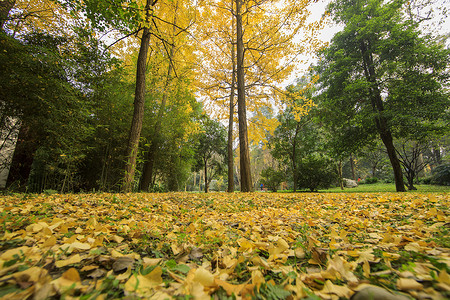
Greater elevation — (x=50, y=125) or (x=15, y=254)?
(x=50, y=125)

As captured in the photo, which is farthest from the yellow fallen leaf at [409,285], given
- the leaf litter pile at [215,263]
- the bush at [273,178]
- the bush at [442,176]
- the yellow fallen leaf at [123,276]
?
the bush at [442,176]

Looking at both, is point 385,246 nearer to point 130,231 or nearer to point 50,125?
point 130,231

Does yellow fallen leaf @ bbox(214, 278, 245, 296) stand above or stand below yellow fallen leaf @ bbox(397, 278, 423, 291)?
below

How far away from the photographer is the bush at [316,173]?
1030 cm

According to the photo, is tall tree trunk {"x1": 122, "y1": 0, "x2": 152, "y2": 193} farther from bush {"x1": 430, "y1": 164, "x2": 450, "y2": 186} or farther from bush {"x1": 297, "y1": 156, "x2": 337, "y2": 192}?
bush {"x1": 430, "y1": 164, "x2": 450, "y2": 186}

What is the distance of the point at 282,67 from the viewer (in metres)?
6.27

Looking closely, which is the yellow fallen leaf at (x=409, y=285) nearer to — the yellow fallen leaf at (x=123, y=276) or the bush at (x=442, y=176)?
the yellow fallen leaf at (x=123, y=276)

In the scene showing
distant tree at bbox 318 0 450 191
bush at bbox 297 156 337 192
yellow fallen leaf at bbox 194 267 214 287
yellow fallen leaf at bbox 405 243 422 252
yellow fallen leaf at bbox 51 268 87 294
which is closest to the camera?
yellow fallen leaf at bbox 51 268 87 294

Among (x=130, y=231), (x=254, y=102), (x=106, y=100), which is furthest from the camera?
(x=254, y=102)

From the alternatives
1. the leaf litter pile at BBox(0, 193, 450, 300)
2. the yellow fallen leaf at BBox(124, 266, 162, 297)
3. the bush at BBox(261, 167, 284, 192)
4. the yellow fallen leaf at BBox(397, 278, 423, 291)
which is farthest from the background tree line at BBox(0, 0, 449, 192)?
the yellow fallen leaf at BBox(397, 278, 423, 291)

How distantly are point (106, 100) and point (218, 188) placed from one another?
72.3 feet

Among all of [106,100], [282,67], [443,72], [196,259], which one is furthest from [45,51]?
[443,72]

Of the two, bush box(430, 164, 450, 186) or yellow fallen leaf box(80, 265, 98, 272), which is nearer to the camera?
yellow fallen leaf box(80, 265, 98, 272)

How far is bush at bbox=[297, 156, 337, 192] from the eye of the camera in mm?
10297
